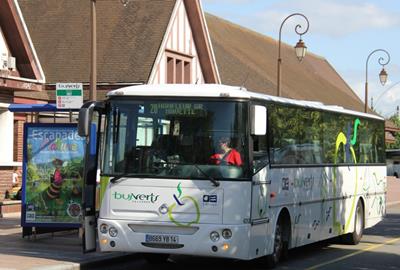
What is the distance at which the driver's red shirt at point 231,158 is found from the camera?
1177cm

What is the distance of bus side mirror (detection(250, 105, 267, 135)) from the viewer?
11.9m

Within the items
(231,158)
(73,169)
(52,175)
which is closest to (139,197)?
(231,158)

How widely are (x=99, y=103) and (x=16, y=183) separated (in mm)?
13272

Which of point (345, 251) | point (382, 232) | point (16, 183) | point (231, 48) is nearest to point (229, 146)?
point (345, 251)

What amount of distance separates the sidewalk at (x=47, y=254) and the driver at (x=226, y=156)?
2692mm

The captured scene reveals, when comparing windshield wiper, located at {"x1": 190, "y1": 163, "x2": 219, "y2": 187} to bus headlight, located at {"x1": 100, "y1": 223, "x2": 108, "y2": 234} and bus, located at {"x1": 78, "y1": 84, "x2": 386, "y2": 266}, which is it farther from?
bus headlight, located at {"x1": 100, "y1": 223, "x2": 108, "y2": 234}

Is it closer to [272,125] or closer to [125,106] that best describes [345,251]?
[272,125]

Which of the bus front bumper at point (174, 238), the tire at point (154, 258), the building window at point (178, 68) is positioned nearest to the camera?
the bus front bumper at point (174, 238)

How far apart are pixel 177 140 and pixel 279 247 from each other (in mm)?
2871

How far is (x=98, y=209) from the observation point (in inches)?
493

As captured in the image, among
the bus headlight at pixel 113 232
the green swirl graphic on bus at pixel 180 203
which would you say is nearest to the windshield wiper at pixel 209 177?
the green swirl graphic on bus at pixel 180 203

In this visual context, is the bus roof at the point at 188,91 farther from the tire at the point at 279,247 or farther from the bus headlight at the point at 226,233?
the tire at the point at 279,247

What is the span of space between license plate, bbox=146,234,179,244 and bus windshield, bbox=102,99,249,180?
35.0 inches

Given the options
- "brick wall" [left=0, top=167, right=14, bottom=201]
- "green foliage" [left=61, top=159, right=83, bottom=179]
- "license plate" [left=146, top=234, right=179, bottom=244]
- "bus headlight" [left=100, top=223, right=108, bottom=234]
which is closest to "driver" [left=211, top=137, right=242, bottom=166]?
"license plate" [left=146, top=234, right=179, bottom=244]
